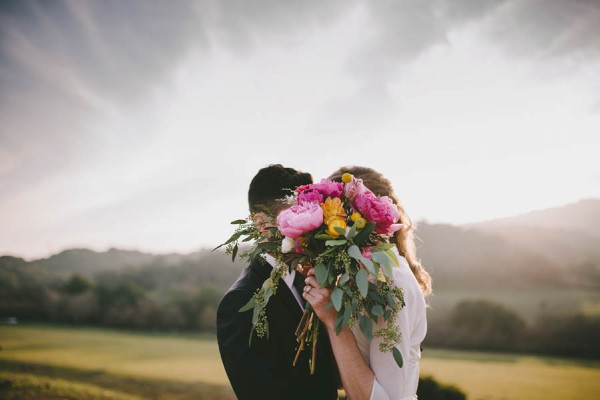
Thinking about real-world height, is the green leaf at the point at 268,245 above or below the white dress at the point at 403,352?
above

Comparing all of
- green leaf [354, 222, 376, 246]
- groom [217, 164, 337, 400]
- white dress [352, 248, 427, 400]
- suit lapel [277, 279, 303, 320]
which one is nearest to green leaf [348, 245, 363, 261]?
green leaf [354, 222, 376, 246]

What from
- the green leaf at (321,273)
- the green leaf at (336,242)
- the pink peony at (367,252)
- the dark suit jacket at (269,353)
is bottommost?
the dark suit jacket at (269,353)

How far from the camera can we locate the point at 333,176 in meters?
2.72

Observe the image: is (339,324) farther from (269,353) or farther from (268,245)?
(269,353)

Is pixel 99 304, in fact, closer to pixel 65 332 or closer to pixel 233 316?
pixel 65 332

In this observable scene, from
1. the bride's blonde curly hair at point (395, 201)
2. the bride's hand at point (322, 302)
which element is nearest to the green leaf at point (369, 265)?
the bride's hand at point (322, 302)

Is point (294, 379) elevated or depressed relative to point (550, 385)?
elevated

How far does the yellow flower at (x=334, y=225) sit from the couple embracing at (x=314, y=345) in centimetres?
2

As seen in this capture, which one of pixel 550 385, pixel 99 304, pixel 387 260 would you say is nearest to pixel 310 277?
pixel 387 260

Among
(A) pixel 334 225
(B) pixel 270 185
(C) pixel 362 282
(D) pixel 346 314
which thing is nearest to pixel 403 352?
(D) pixel 346 314

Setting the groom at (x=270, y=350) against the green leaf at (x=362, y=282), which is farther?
the groom at (x=270, y=350)

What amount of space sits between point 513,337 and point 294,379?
6.06m

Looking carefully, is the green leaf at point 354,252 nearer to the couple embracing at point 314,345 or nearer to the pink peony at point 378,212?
the couple embracing at point 314,345

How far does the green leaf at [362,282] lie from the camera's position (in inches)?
63.8
